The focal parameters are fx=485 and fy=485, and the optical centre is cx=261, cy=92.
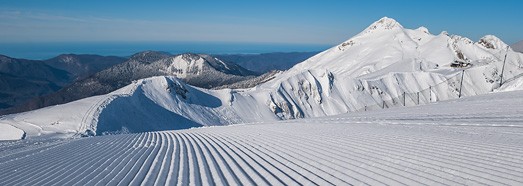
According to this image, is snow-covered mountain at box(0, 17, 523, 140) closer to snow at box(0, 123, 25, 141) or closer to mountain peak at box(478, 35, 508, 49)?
mountain peak at box(478, 35, 508, 49)

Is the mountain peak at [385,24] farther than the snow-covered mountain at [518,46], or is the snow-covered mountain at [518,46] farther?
the mountain peak at [385,24]

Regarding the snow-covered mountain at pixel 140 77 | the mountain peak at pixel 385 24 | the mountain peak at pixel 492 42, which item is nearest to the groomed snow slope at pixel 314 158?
the mountain peak at pixel 492 42

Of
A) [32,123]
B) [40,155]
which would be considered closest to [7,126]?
[32,123]

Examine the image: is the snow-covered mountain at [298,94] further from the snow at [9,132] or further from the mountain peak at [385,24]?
the mountain peak at [385,24]

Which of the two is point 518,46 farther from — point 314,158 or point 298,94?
point 314,158

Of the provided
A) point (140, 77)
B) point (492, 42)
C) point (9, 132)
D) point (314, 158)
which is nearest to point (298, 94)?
point (9, 132)

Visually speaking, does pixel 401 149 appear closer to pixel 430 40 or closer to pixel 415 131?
pixel 415 131
